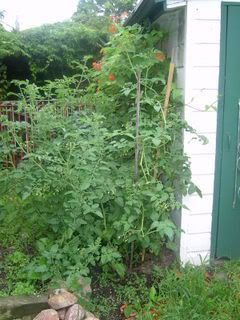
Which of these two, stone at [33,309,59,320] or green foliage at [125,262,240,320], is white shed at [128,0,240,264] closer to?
green foliage at [125,262,240,320]

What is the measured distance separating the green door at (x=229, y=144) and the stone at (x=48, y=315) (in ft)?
5.93

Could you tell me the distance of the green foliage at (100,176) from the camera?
3.40 metres

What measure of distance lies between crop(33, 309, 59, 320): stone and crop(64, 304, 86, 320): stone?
0.29 ft

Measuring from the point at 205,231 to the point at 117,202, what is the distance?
1091mm

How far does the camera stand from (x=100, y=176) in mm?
3348

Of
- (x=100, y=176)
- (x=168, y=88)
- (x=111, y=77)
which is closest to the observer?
(x=100, y=176)

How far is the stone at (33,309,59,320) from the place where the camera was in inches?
120

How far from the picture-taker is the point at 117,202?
349cm

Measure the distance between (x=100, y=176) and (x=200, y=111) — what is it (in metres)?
1.15

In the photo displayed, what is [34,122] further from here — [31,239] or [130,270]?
[130,270]

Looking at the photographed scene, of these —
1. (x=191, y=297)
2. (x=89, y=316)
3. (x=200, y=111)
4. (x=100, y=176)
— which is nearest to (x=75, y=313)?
(x=89, y=316)

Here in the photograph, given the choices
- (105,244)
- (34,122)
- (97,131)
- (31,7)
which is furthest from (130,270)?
(31,7)

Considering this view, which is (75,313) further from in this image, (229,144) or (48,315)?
(229,144)

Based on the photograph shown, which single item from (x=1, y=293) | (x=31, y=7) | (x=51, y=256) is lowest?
(x=1, y=293)
